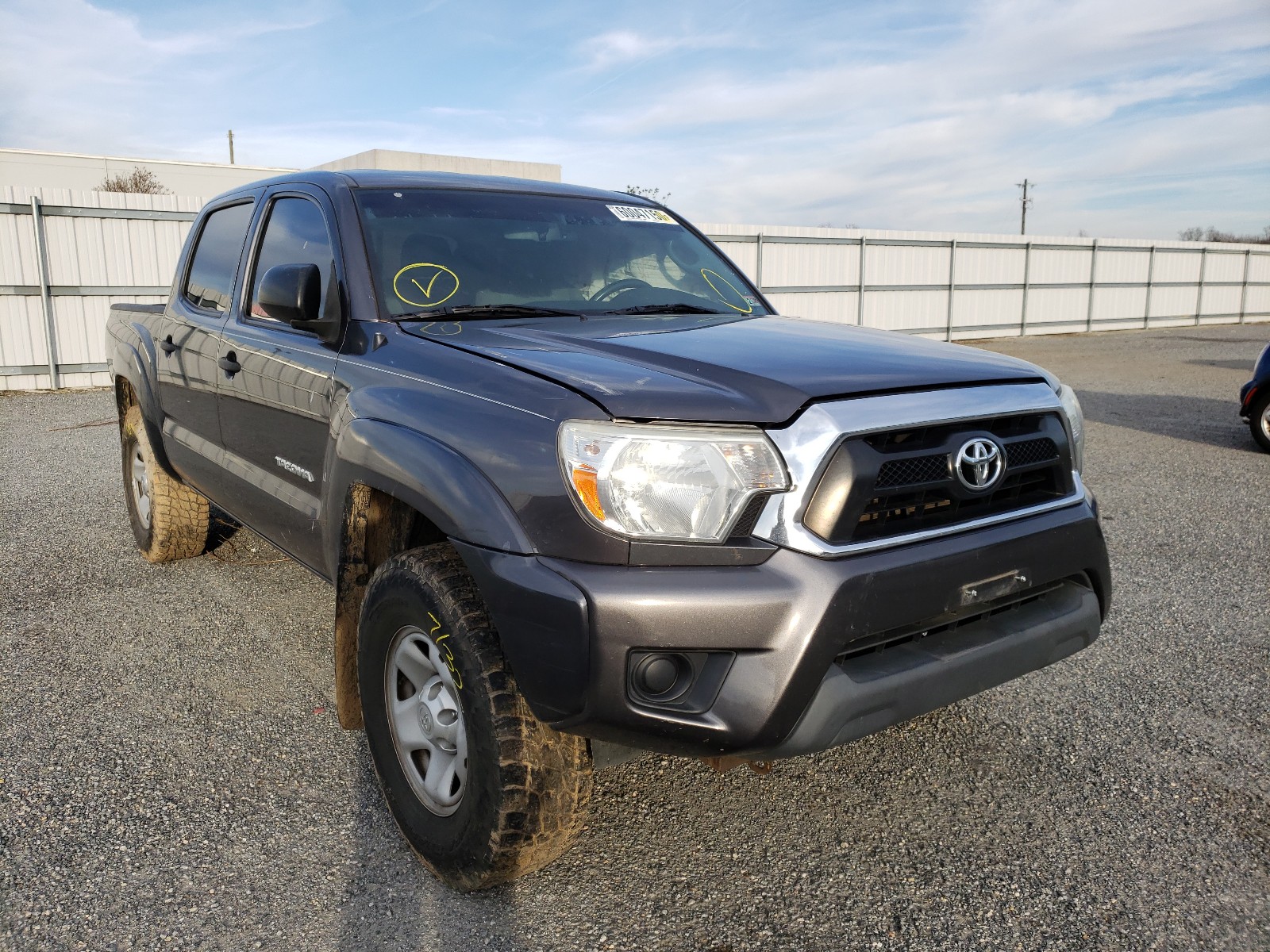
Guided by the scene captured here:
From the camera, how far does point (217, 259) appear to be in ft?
14.0

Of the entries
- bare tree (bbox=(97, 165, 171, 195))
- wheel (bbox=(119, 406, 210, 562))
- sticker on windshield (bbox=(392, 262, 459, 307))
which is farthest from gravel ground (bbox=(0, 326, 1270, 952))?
bare tree (bbox=(97, 165, 171, 195))

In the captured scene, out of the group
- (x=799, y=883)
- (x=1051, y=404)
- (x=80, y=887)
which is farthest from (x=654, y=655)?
(x=80, y=887)

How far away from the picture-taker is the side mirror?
2896mm

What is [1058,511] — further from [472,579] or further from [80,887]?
[80,887]

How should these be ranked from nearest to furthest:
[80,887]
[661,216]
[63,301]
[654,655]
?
[654,655]
[80,887]
[661,216]
[63,301]

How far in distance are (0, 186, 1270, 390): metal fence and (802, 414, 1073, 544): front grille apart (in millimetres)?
6089

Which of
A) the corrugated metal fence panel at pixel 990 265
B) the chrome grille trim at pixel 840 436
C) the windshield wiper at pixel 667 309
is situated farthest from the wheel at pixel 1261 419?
the corrugated metal fence panel at pixel 990 265

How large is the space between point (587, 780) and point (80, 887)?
1.30 meters

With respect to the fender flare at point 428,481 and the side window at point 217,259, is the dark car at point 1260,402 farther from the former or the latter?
the fender flare at point 428,481

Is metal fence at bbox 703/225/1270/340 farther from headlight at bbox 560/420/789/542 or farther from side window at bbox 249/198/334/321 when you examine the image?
headlight at bbox 560/420/789/542

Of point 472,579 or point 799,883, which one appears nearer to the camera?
point 472,579

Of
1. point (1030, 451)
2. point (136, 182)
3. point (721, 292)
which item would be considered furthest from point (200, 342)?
point (136, 182)

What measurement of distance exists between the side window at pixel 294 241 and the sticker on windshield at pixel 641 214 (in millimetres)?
1107

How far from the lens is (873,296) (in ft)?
71.7
